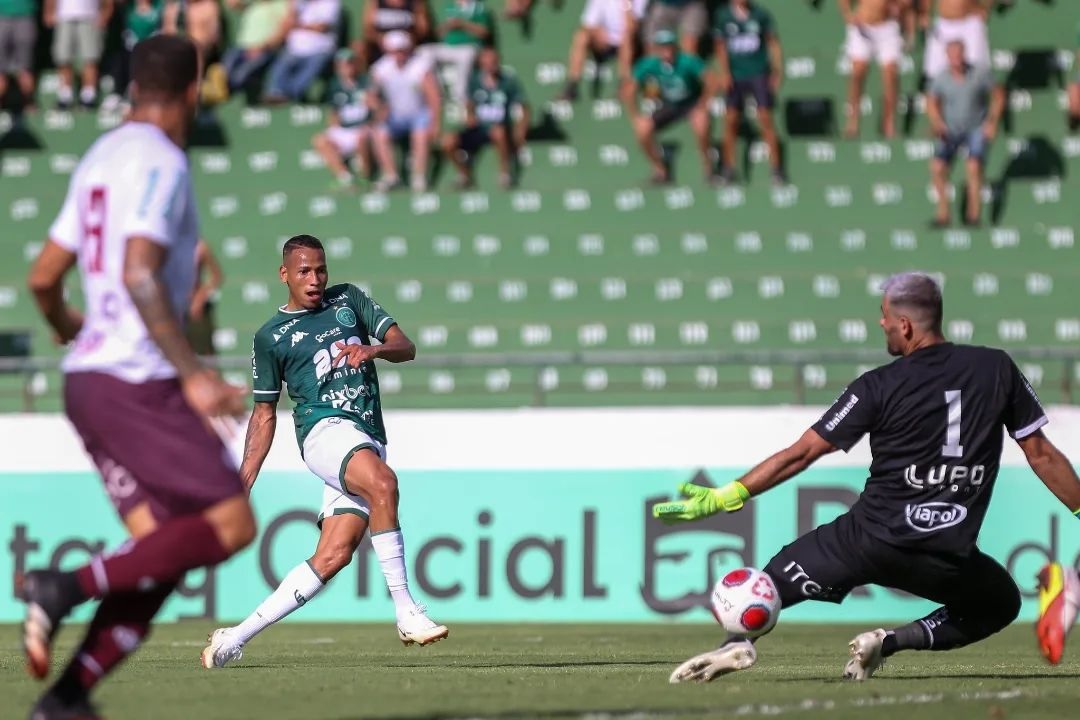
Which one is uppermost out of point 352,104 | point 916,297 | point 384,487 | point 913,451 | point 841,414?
point 352,104

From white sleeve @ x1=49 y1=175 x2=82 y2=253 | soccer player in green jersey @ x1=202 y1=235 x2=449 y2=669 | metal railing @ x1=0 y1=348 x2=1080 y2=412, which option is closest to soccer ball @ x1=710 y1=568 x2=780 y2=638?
soccer player in green jersey @ x1=202 y1=235 x2=449 y2=669

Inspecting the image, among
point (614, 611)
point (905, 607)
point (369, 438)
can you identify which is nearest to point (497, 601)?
point (614, 611)

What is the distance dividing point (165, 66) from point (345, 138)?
1530 centimetres

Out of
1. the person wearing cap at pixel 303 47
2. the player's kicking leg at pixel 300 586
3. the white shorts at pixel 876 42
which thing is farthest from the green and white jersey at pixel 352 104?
the player's kicking leg at pixel 300 586

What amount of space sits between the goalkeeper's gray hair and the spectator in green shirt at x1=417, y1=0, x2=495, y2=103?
13.5 metres

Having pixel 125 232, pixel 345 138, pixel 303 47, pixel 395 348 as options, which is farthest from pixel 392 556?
pixel 303 47

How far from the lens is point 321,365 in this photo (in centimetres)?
987

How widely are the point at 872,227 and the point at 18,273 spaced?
29.3 ft

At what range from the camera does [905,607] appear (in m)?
14.3

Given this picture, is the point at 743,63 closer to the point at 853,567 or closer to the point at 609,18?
the point at 609,18

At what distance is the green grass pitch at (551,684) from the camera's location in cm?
674

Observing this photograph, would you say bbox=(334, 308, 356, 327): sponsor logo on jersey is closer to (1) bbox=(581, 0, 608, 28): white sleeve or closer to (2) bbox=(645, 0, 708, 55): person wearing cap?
(2) bbox=(645, 0, 708, 55): person wearing cap

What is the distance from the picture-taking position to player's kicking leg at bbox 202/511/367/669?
30.6 feet

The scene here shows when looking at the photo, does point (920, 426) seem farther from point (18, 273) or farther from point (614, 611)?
point (18, 273)
